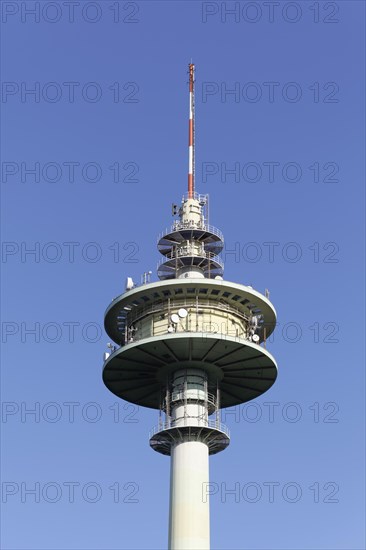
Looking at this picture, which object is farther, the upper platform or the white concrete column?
the upper platform

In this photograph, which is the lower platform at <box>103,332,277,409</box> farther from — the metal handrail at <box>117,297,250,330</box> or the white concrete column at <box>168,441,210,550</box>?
the white concrete column at <box>168,441,210,550</box>

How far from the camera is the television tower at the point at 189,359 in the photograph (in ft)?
195

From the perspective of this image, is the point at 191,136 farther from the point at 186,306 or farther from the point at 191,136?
the point at 186,306

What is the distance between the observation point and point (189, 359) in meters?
62.4

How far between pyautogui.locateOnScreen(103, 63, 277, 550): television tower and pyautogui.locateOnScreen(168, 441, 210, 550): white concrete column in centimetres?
6

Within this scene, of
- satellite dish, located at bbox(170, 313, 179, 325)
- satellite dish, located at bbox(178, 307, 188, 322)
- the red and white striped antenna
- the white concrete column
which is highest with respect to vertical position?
the red and white striped antenna

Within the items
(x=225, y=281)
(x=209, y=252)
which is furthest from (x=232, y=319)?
(x=209, y=252)

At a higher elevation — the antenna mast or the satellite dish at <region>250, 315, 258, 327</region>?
the antenna mast

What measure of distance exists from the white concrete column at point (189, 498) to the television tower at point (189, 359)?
6cm

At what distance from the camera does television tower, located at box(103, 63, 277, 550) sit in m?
59.4

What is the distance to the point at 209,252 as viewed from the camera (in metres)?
68.4

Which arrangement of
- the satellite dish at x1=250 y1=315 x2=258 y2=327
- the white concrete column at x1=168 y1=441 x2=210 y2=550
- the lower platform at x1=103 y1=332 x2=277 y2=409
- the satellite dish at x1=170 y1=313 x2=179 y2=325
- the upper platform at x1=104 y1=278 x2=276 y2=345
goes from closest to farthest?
1. the white concrete column at x1=168 y1=441 x2=210 y2=550
2. the satellite dish at x1=170 y1=313 x2=179 y2=325
3. the lower platform at x1=103 y1=332 x2=277 y2=409
4. the upper platform at x1=104 y1=278 x2=276 y2=345
5. the satellite dish at x1=250 y1=315 x2=258 y2=327

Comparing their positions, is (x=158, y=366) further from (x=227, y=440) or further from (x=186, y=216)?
(x=186, y=216)

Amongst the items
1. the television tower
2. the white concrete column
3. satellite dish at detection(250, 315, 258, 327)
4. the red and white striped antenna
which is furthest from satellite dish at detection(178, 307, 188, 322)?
the red and white striped antenna
